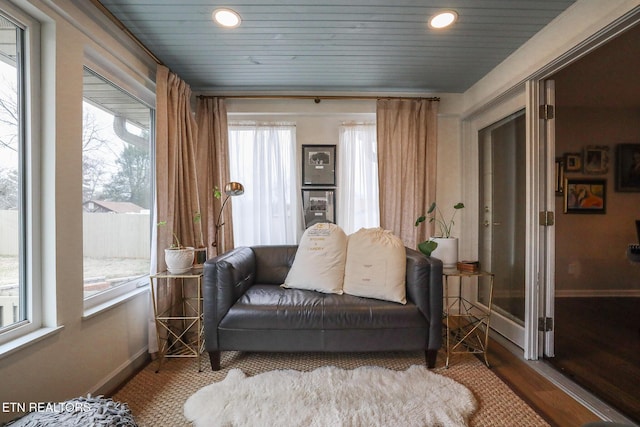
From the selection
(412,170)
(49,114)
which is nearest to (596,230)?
(412,170)

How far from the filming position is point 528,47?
1945 millimetres

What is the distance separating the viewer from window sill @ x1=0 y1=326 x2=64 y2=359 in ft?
3.75

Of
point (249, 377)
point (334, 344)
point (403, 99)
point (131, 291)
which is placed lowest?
point (249, 377)

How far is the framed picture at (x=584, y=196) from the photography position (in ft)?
11.3

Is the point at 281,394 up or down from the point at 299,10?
down

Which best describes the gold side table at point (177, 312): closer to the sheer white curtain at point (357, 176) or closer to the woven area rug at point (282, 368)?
the woven area rug at point (282, 368)

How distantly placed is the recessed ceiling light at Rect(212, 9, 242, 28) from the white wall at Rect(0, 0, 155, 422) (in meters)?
0.74

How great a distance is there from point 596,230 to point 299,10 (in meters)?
4.39

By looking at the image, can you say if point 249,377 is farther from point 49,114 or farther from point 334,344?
point 49,114

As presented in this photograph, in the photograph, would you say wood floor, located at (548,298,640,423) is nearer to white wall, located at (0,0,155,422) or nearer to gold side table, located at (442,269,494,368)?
gold side table, located at (442,269,494,368)

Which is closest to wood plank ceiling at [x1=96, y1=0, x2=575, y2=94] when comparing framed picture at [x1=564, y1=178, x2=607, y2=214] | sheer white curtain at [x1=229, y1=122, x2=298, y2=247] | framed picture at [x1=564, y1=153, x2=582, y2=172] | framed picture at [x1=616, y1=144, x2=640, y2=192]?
sheer white curtain at [x1=229, y1=122, x2=298, y2=247]

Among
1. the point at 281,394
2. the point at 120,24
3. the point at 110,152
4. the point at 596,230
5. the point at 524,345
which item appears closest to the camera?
the point at 281,394

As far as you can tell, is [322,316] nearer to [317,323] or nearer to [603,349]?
[317,323]

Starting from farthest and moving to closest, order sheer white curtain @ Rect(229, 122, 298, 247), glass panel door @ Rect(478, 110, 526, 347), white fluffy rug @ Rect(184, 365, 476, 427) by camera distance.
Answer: sheer white curtain @ Rect(229, 122, 298, 247), glass panel door @ Rect(478, 110, 526, 347), white fluffy rug @ Rect(184, 365, 476, 427)
